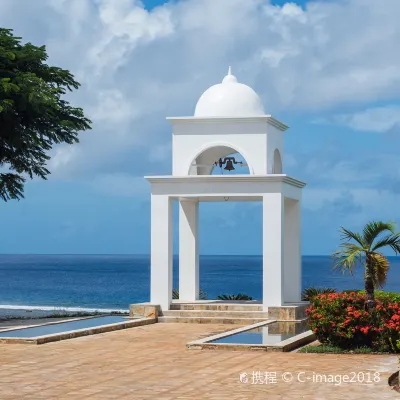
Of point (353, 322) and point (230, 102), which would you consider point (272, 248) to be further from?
point (353, 322)

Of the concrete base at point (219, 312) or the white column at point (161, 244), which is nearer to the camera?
the concrete base at point (219, 312)

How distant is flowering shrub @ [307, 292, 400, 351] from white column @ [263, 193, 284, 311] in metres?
6.38

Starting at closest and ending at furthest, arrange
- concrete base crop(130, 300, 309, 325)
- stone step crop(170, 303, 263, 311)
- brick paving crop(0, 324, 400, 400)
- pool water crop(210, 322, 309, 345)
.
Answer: brick paving crop(0, 324, 400, 400) → pool water crop(210, 322, 309, 345) → concrete base crop(130, 300, 309, 325) → stone step crop(170, 303, 263, 311)

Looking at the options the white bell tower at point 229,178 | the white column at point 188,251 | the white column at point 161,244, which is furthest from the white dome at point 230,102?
the white column at point 188,251

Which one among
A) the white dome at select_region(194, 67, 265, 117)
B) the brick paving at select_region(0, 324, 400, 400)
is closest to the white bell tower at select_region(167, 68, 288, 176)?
the white dome at select_region(194, 67, 265, 117)

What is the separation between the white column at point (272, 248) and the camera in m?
23.9

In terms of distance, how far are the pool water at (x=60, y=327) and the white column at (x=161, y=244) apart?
53.4 inches

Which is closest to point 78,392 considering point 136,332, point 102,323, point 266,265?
point 136,332

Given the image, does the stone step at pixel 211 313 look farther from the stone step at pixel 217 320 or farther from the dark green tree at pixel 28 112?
the dark green tree at pixel 28 112

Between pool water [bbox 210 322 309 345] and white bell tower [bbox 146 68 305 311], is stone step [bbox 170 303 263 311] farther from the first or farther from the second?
pool water [bbox 210 322 309 345]

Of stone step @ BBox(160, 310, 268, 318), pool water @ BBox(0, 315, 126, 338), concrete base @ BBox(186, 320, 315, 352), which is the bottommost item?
concrete base @ BBox(186, 320, 315, 352)

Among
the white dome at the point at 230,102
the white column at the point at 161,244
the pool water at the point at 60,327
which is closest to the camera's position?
the pool water at the point at 60,327

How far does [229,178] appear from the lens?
79.3 ft

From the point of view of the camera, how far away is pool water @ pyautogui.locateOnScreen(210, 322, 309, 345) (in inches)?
699
